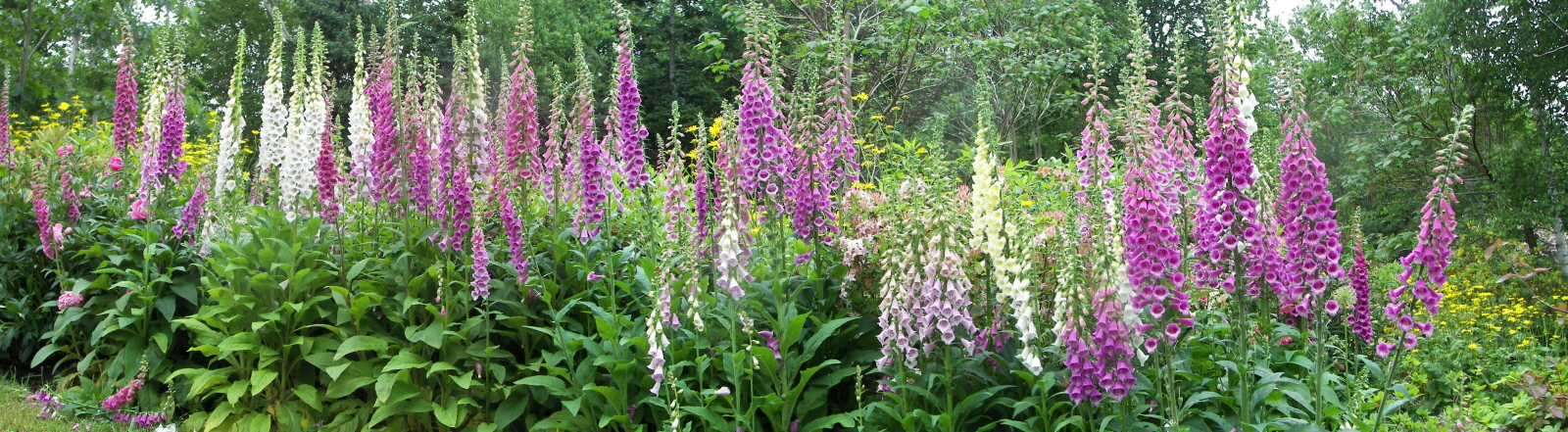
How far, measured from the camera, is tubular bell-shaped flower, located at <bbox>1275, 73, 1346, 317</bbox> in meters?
3.42

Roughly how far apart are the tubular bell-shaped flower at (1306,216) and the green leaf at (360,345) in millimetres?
4173

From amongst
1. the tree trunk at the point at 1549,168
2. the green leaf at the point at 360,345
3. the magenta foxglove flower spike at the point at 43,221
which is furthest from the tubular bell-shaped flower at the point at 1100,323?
the tree trunk at the point at 1549,168

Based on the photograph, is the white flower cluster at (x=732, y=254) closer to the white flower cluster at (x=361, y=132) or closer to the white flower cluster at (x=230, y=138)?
the white flower cluster at (x=361, y=132)

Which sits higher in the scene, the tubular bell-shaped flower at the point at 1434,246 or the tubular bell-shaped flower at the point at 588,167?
the tubular bell-shaped flower at the point at 588,167

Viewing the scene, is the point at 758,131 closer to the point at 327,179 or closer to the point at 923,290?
the point at 923,290

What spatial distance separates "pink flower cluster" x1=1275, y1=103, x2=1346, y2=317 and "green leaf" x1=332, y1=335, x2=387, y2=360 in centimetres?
418

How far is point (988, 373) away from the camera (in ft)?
13.2

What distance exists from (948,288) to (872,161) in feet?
13.0

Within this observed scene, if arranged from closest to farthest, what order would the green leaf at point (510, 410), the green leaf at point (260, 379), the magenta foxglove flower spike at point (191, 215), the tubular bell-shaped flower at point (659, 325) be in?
the tubular bell-shaped flower at point (659, 325), the green leaf at point (510, 410), the green leaf at point (260, 379), the magenta foxglove flower spike at point (191, 215)

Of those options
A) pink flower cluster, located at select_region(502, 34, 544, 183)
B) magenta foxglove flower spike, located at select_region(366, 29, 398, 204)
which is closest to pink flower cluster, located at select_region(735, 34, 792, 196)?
pink flower cluster, located at select_region(502, 34, 544, 183)

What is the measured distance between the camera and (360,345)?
4.80 m

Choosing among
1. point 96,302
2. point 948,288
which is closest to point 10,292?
point 96,302

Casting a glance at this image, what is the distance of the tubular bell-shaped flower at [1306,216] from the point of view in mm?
3416

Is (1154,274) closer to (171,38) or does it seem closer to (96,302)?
(96,302)
